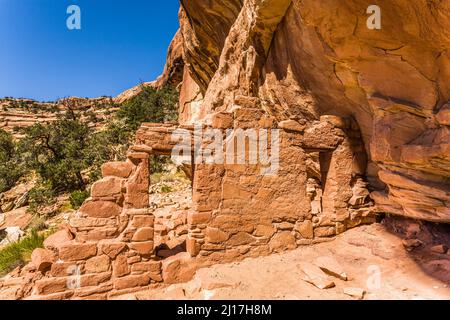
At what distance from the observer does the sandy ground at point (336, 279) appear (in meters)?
3.60

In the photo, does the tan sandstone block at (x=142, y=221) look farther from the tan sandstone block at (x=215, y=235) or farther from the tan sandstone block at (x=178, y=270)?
the tan sandstone block at (x=215, y=235)

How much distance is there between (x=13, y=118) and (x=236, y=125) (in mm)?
40597

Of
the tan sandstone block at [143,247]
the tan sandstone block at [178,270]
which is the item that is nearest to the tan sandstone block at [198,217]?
the tan sandstone block at [178,270]

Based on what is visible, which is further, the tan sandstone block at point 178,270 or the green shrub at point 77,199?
the green shrub at point 77,199

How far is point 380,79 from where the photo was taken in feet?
14.5

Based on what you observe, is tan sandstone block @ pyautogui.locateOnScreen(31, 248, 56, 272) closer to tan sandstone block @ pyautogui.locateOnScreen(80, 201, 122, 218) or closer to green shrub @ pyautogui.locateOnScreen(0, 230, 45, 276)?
tan sandstone block @ pyautogui.locateOnScreen(80, 201, 122, 218)

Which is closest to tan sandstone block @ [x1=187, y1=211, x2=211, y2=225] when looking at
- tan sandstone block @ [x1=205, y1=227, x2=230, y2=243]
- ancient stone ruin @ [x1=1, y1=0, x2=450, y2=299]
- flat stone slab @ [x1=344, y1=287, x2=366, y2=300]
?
ancient stone ruin @ [x1=1, y1=0, x2=450, y2=299]

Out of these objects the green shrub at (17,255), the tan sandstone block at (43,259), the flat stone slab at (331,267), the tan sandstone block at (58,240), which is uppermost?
the tan sandstone block at (58,240)

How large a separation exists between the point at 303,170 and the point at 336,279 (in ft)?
5.96

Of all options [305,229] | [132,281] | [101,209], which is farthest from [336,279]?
Result: [101,209]

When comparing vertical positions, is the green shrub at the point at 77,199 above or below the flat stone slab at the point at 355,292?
below

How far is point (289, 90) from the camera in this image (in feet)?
20.6

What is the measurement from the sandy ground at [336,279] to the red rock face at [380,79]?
734mm

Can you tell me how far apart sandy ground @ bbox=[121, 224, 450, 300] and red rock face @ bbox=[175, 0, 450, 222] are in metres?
0.73
